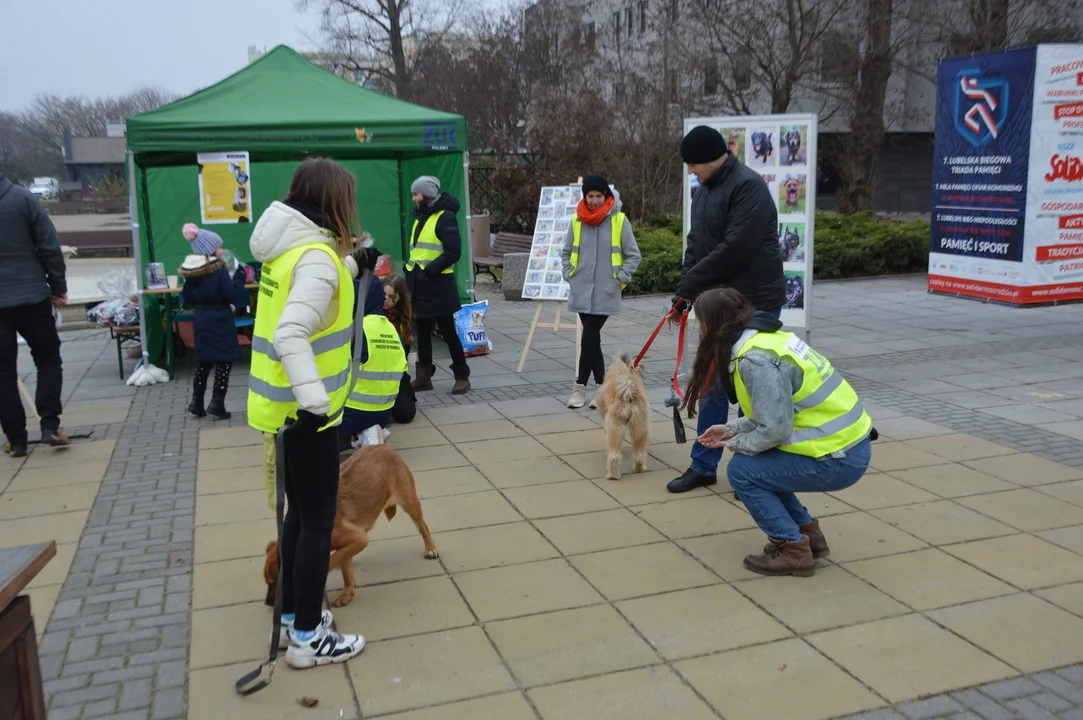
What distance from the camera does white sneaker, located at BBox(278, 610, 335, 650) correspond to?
3.54m

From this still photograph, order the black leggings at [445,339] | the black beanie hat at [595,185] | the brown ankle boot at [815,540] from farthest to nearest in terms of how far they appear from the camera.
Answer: the black leggings at [445,339] → the black beanie hat at [595,185] → the brown ankle boot at [815,540]

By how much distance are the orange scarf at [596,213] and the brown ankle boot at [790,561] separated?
11.4ft

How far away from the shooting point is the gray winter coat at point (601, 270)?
720 centimetres

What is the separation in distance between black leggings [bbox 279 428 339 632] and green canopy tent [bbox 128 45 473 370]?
20.5 feet

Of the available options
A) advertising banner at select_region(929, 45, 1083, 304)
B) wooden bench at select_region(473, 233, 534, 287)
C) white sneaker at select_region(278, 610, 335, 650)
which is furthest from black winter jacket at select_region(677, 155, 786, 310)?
wooden bench at select_region(473, 233, 534, 287)

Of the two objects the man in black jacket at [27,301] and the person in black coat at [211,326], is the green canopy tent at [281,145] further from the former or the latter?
the man in black jacket at [27,301]

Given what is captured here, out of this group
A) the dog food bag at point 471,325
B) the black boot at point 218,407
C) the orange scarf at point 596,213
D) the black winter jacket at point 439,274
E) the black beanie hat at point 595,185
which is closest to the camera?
the black beanie hat at point 595,185

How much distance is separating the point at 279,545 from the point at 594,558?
1.60m

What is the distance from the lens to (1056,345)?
959 centimetres

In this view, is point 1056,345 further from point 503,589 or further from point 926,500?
point 503,589

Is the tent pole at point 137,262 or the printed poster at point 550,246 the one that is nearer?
the tent pole at point 137,262

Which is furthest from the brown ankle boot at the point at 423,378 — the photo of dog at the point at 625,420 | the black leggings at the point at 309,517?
the black leggings at the point at 309,517

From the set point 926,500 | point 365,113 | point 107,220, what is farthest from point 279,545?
point 107,220

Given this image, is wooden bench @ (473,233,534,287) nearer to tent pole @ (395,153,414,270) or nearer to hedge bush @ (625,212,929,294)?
hedge bush @ (625,212,929,294)
